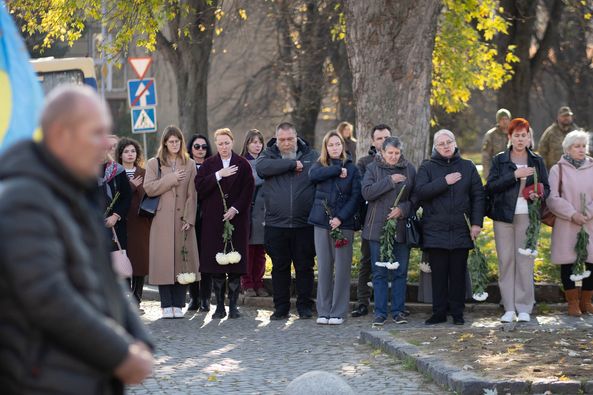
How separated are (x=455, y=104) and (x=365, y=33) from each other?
34.8ft

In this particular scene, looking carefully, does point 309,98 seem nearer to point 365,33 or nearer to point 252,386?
point 365,33

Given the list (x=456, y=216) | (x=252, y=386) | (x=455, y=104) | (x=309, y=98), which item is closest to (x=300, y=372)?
(x=252, y=386)

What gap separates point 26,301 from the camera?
11.9 feet

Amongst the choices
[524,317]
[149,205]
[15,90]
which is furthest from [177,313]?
[15,90]

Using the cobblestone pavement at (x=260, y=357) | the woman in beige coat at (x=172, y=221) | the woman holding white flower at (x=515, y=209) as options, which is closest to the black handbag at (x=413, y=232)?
the woman holding white flower at (x=515, y=209)

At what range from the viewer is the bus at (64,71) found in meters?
14.9

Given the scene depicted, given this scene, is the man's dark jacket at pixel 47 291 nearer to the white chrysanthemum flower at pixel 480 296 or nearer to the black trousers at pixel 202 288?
the white chrysanthemum flower at pixel 480 296

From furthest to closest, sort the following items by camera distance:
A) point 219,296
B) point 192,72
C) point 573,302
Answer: point 192,72
point 219,296
point 573,302

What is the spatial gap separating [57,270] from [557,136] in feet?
62.8

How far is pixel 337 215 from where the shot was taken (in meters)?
13.0

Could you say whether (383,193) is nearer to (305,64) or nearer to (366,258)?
(366,258)

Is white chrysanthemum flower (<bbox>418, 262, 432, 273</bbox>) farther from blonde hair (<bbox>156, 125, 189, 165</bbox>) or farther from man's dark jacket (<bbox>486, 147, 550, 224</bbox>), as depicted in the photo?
blonde hair (<bbox>156, 125, 189, 165</bbox>)

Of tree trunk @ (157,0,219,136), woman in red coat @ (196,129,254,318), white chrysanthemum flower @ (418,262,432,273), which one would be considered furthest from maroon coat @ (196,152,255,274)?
tree trunk @ (157,0,219,136)

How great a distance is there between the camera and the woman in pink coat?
13070 millimetres
